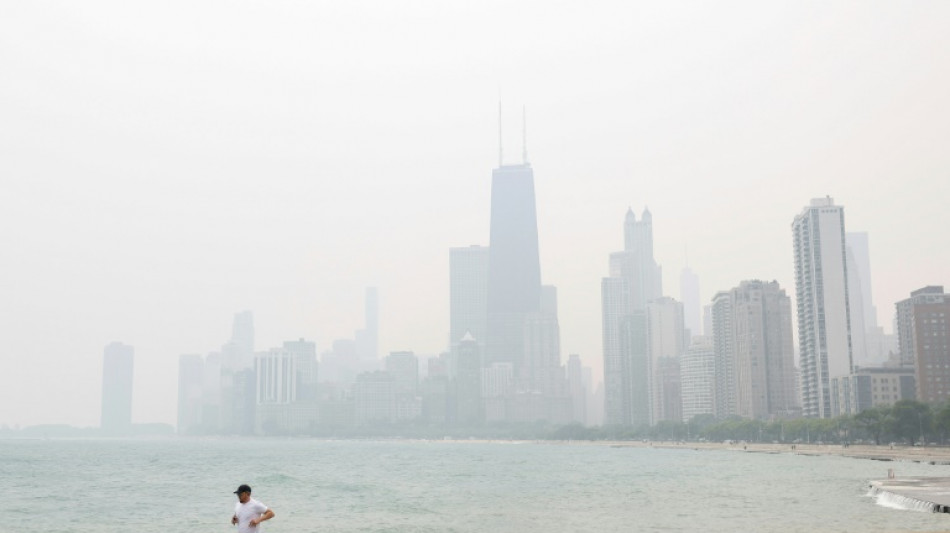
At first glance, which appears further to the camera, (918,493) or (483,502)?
(483,502)

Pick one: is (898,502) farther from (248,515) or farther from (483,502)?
(248,515)

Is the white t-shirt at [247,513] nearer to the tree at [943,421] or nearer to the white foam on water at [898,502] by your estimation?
the white foam on water at [898,502]

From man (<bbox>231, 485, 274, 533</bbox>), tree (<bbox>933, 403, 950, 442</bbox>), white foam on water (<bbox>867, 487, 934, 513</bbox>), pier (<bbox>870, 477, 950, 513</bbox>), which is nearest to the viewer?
man (<bbox>231, 485, 274, 533</bbox>)

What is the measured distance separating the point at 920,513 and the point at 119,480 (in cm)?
10928

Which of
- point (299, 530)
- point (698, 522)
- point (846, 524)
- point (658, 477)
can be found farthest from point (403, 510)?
point (658, 477)

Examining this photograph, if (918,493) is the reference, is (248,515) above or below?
above

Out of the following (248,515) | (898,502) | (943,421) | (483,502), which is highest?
(248,515)

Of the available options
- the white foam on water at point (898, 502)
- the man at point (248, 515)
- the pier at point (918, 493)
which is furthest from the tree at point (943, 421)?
the man at point (248, 515)

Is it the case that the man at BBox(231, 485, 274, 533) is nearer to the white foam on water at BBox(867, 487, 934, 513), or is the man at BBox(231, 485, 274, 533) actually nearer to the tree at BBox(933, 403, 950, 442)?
the white foam on water at BBox(867, 487, 934, 513)

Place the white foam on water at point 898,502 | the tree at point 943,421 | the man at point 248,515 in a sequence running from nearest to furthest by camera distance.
Result: the man at point 248,515
the white foam on water at point 898,502
the tree at point 943,421

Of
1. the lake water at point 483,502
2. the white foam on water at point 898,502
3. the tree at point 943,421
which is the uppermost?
the tree at point 943,421

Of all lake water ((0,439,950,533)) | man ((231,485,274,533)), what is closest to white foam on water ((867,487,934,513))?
lake water ((0,439,950,533))

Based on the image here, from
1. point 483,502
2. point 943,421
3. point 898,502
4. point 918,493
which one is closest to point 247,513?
point 898,502

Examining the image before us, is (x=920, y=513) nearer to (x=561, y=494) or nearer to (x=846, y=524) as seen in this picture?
(x=846, y=524)
